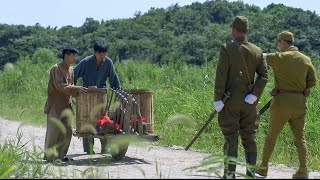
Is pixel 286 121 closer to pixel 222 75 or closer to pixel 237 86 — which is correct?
pixel 237 86

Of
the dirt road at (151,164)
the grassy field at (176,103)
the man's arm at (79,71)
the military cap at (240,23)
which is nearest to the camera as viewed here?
the military cap at (240,23)

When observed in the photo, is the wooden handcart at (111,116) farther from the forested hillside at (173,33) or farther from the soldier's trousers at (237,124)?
the forested hillside at (173,33)

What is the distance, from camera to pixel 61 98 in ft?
35.2

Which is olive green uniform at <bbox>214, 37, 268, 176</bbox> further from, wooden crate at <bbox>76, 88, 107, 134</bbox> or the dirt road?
wooden crate at <bbox>76, 88, 107, 134</bbox>

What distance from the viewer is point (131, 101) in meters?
10.6

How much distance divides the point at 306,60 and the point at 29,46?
148 ft

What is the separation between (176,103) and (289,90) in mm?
8627

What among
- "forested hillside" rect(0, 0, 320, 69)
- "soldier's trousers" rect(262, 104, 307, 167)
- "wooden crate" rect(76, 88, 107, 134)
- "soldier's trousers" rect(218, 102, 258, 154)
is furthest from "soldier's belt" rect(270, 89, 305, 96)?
"forested hillside" rect(0, 0, 320, 69)

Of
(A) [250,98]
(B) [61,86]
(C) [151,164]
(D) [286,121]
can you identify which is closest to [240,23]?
(A) [250,98]

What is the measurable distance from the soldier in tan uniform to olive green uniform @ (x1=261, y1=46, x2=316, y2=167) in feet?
9.66

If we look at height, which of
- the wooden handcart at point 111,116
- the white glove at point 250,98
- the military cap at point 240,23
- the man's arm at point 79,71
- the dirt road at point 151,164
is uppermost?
the military cap at point 240,23

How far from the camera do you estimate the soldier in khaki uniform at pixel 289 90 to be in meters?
9.02

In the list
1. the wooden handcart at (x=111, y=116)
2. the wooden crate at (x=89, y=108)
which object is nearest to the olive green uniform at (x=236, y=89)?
the wooden handcart at (x=111, y=116)

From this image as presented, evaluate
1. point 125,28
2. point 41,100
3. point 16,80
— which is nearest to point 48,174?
point 41,100
